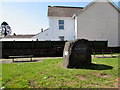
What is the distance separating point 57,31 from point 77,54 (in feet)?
47.6

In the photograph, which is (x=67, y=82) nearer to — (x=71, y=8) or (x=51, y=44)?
(x=51, y=44)

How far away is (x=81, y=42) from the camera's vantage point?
8711mm

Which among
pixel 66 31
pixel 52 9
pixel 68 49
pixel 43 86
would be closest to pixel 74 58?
pixel 68 49

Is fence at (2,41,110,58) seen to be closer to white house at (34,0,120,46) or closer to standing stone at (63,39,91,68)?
white house at (34,0,120,46)

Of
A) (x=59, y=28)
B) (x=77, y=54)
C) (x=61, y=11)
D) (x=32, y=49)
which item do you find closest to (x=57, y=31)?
(x=59, y=28)

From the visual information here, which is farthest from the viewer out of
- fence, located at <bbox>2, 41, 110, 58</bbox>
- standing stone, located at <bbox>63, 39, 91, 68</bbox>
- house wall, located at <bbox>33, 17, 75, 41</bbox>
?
house wall, located at <bbox>33, 17, 75, 41</bbox>

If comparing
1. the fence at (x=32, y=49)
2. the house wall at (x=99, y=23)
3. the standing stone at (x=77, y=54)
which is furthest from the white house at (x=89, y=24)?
the standing stone at (x=77, y=54)

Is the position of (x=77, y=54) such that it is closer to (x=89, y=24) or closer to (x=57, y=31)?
(x=89, y=24)

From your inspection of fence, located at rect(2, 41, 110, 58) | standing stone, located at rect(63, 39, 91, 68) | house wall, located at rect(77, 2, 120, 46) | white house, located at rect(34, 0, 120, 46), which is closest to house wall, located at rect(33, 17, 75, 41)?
white house, located at rect(34, 0, 120, 46)

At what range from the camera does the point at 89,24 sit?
67.5ft

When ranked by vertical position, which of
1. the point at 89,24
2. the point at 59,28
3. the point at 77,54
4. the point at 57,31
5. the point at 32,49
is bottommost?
the point at 32,49

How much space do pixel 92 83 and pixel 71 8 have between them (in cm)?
2273

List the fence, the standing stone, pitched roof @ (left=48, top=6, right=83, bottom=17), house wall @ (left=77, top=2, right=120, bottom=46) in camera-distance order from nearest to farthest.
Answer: the standing stone → the fence → house wall @ (left=77, top=2, right=120, bottom=46) → pitched roof @ (left=48, top=6, right=83, bottom=17)

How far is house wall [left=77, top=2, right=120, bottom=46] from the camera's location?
20422 mm
